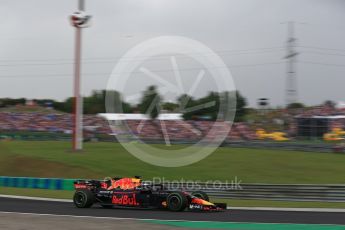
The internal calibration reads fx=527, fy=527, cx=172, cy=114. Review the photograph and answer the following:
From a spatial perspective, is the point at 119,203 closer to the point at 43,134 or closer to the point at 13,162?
the point at 13,162

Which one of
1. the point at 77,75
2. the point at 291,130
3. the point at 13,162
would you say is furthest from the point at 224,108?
the point at 291,130

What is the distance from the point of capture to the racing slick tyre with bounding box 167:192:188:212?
12.8 m

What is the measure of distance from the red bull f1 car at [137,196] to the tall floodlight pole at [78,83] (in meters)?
17.2

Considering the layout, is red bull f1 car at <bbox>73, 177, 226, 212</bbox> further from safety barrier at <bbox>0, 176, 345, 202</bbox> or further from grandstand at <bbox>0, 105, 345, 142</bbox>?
grandstand at <bbox>0, 105, 345, 142</bbox>

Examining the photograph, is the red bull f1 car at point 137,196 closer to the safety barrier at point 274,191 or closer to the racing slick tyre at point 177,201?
the racing slick tyre at point 177,201

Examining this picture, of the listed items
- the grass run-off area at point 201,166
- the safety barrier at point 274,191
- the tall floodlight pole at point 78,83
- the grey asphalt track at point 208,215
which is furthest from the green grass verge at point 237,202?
the tall floodlight pole at point 78,83

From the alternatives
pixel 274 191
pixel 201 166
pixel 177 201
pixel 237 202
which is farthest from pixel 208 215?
pixel 201 166

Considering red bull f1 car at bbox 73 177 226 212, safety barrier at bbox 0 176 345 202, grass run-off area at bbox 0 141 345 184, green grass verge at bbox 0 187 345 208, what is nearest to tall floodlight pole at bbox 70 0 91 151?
grass run-off area at bbox 0 141 345 184

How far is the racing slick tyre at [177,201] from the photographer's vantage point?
12.8 m

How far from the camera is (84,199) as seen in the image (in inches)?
555

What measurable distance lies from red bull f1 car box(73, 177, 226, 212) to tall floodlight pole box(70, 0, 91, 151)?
1721 cm

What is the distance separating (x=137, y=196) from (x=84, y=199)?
1.59m

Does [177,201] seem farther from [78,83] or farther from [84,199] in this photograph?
[78,83]

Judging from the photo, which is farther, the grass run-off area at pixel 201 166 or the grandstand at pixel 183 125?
the grandstand at pixel 183 125
